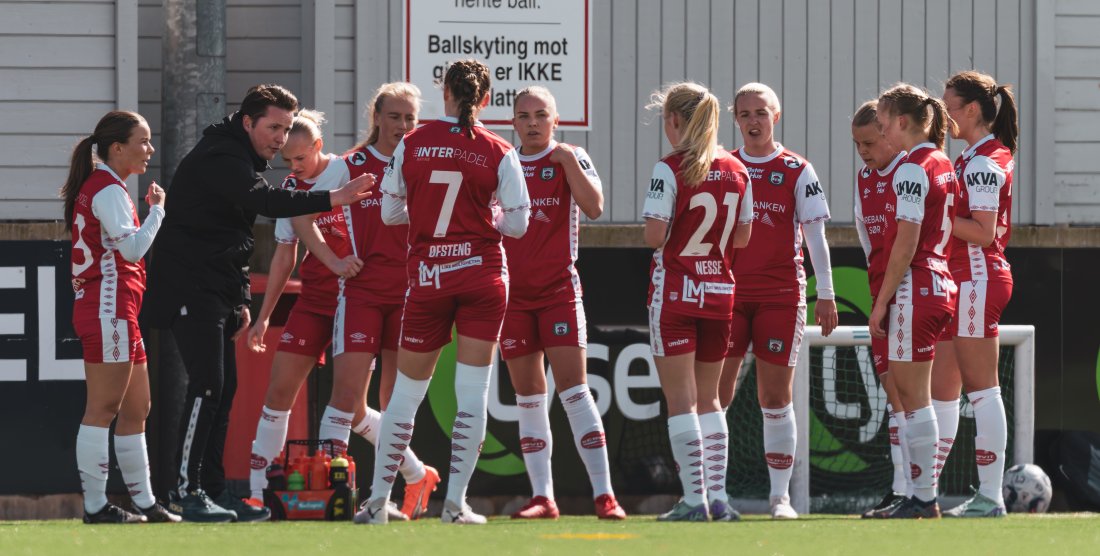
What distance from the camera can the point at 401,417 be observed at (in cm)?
653

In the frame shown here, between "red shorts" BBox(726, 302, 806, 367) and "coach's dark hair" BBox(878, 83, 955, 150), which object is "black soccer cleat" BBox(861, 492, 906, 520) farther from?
"coach's dark hair" BBox(878, 83, 955, 150)

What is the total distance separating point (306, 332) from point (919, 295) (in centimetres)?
273

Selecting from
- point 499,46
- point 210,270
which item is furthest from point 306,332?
point 499,46

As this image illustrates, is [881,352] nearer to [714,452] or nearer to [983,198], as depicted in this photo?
[983,198]

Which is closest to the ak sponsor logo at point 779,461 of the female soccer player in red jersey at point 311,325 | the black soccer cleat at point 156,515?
the female soccer player in red jersey at point 311,325

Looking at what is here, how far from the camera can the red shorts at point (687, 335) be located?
22.3 ft

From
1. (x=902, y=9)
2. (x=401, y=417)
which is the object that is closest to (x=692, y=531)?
(x=401, y=417)

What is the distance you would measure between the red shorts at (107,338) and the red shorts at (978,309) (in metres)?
3.52

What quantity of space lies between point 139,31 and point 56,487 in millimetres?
2615

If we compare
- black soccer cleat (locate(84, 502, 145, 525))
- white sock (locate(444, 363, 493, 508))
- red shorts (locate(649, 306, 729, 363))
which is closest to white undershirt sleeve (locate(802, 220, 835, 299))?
red shorts (locate(649, 306, 729, 363))

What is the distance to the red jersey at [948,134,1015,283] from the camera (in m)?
7.30

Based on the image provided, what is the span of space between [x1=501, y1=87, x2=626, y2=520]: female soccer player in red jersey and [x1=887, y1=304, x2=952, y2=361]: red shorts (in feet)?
4.30

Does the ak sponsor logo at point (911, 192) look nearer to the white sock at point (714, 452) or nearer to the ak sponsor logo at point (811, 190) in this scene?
the ak sponsor logo at point (811, 190)

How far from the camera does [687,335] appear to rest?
268 inches
